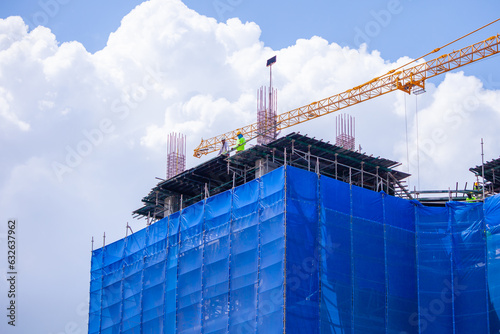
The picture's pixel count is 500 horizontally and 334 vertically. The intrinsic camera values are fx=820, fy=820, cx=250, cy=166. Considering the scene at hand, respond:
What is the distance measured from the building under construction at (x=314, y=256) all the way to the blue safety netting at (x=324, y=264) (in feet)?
0.20

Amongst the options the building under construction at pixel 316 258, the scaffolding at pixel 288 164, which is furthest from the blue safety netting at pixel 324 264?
the scaffolding at pixel 288 164

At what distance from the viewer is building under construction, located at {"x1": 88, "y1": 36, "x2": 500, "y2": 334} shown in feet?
130

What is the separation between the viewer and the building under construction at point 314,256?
130ft

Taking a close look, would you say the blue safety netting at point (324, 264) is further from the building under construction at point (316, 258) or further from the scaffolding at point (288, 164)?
the scaffolding at point (288, 164)

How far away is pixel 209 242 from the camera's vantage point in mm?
44344

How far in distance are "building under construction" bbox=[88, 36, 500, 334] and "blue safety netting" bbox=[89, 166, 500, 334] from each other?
0.20 feet

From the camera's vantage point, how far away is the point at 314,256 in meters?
39.9

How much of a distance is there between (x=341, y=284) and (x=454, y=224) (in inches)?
315

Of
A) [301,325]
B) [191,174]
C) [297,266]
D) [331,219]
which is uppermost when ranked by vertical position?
[191,174]

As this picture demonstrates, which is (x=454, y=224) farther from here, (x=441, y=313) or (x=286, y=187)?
(x=286, y=187)

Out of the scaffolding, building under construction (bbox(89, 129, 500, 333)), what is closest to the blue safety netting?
building under construction (bbox(89, 129, 500, 333))

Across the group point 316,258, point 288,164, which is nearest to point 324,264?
point 316,258

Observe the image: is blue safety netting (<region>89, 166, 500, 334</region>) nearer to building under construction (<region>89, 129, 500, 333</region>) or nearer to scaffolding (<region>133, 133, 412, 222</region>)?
building under construction (<region>89, 129, 500, 333</region>)

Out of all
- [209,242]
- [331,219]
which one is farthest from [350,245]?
[209,242]
